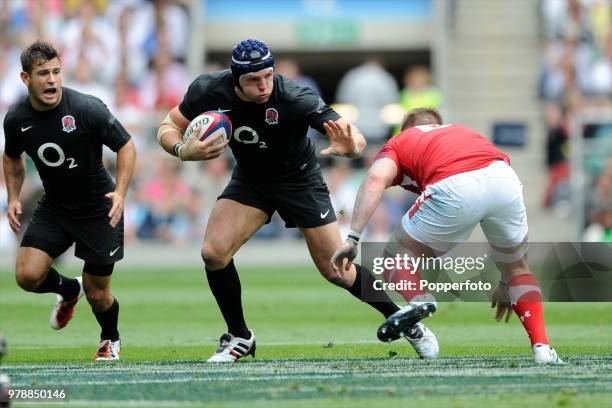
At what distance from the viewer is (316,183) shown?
9.61m

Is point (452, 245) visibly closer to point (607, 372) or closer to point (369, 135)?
point (607, 372)

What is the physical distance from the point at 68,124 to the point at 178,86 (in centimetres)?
1502

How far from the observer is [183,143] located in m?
8.99

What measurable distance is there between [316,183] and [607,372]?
2772mm

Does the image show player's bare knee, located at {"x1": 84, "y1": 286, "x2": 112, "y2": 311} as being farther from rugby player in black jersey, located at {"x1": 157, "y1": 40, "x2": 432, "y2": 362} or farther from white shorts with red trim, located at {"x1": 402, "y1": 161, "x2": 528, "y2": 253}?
white shorts with red trim, located at {"x1": 402, "y1": 161, "x2": 528, "y2": 253}

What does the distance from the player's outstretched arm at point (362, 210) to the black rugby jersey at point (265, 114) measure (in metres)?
0.76

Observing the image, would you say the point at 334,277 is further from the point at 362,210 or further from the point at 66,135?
Result: the point at 66,135

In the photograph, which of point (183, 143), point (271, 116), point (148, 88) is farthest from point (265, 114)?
Answer: point (148, 88)

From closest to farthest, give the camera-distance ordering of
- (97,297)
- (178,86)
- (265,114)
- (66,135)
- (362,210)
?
(362,210)
(265,114)
(66,135)
(97,297)
(178,86)

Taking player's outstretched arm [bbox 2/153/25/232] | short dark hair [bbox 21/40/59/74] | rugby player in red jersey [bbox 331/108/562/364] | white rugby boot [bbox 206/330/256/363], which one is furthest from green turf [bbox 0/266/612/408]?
short dark hair [bbox 21/40/59/74]

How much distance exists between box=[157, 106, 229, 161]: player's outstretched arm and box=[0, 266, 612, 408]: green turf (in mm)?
1472

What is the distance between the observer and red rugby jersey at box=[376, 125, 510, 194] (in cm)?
848

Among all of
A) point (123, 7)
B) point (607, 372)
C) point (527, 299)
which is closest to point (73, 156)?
point (527, 299)

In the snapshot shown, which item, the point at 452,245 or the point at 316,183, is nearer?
the point at 452,245
